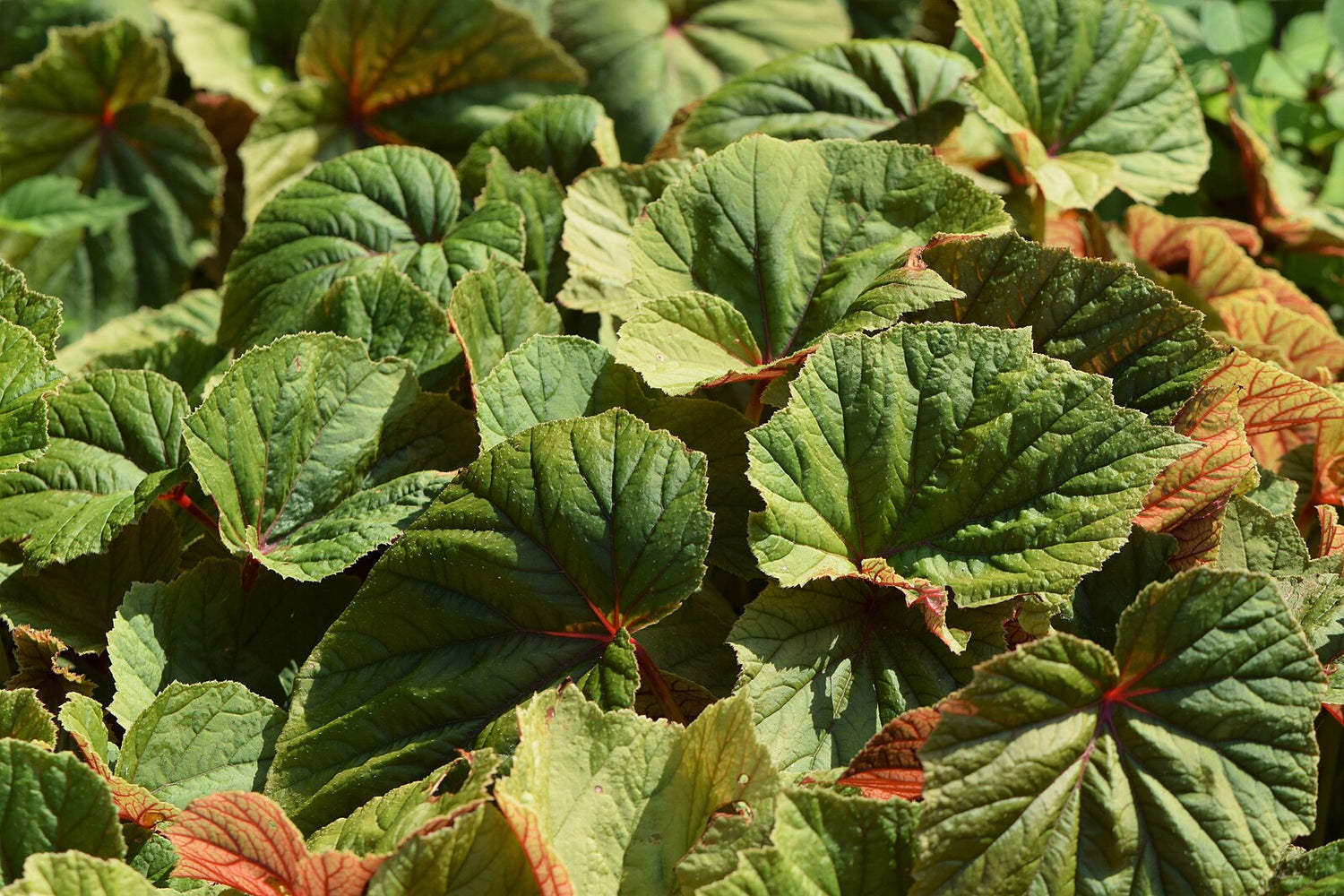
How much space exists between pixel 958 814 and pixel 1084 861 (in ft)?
0.31

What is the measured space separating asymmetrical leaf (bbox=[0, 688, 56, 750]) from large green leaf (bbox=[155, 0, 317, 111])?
1189 mm

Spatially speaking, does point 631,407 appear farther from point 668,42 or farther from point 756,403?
point 668,42

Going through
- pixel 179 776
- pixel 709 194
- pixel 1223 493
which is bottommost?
pixel 179 776

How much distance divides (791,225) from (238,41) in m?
1.26

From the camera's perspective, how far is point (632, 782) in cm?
89

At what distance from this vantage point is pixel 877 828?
2.69ft

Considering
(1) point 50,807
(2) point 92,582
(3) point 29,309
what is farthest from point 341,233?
(1) point 50,807

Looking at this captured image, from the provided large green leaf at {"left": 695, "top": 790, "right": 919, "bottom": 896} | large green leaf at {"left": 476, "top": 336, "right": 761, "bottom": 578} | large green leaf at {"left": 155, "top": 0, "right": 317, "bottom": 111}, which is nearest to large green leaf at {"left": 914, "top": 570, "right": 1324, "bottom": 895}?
large green leaf at {"left": 695, "top": 790, "right": 919, "bottom": 896}

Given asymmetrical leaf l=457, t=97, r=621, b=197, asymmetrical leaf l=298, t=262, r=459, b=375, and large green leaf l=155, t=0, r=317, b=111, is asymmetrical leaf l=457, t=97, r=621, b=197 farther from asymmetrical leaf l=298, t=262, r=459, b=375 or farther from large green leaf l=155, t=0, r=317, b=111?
large green leaf l=155, t=0, r=317, b=111

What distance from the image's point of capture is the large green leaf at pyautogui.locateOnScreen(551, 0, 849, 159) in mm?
1851

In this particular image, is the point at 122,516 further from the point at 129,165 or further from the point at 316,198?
the point at 129,165

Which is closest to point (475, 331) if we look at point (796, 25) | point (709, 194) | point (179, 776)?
point (709, 194)

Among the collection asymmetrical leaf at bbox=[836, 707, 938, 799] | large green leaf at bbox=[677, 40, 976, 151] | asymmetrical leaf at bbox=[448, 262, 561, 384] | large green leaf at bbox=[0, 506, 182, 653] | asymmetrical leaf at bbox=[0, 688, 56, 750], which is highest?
large green leaf at bbox=[677, 40, 976, 151]

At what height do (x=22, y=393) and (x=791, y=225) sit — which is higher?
(x=791, y=225)
